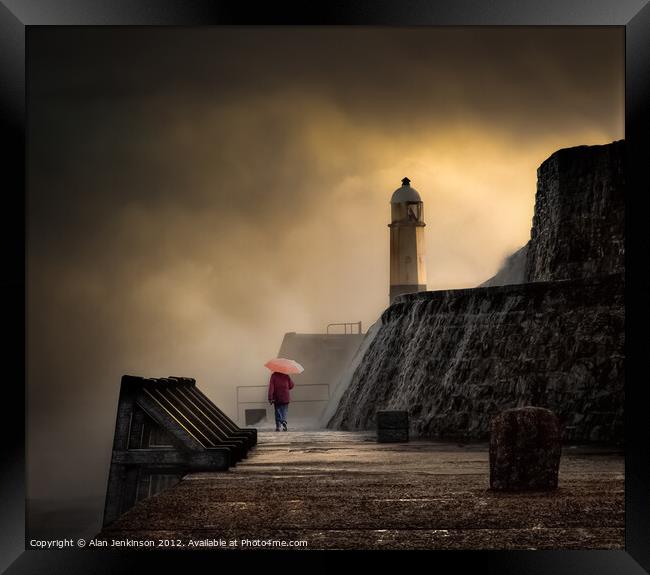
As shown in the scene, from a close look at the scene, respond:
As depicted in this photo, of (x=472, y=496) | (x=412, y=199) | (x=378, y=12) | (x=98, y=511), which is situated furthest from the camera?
(x=98, y=511)

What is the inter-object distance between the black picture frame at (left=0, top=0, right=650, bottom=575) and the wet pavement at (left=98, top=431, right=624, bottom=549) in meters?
0.31

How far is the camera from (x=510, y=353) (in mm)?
18375

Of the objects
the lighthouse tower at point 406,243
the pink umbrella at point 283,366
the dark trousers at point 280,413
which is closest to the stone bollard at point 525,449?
the pink umbrella at point 283,366

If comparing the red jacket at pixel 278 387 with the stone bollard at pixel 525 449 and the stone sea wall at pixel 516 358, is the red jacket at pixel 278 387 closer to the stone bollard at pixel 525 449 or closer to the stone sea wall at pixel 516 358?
the stone sea wall at pixel 516 358

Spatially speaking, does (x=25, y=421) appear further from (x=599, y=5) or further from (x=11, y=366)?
(x=599, y=5)

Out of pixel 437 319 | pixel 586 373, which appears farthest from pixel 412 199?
pixel 586 373

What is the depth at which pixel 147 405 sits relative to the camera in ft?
37.0

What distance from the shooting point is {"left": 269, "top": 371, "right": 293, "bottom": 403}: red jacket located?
2264cm

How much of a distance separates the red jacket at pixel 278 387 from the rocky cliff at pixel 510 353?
202 cm

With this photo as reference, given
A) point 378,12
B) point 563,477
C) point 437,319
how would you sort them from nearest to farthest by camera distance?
point 378,12 < point 563,477 < point 437,319

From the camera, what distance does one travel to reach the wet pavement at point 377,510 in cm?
732

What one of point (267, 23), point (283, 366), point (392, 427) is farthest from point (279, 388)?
point (267, 23)

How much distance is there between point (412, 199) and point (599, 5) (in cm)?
3980

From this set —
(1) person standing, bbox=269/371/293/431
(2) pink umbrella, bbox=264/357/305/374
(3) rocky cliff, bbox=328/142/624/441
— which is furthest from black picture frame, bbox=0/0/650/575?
(1) person standing, bbox=269/371/293/431
